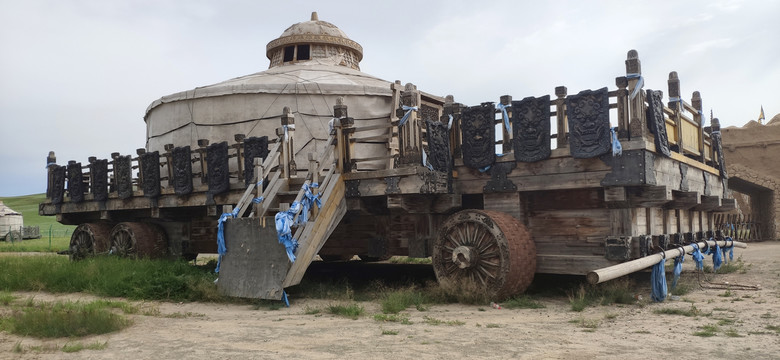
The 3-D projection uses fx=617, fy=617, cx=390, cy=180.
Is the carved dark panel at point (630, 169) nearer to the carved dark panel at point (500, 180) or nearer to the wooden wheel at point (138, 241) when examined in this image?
the carved dark panel at point (500, 180)

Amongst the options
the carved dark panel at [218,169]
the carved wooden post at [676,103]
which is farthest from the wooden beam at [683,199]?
the carved dark panel at [218,169]

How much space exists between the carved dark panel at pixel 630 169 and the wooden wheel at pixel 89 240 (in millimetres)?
11074

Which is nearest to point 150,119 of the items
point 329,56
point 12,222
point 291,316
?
point 329,56

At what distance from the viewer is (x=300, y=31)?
16594 mm

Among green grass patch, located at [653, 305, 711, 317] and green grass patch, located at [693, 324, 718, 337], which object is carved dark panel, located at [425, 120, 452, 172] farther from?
green grass patch, located at [693, 324, 718, 337]

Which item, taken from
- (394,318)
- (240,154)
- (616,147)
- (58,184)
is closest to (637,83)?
(616,147)

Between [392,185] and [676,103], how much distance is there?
15.7 feet

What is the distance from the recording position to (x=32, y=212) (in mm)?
59906

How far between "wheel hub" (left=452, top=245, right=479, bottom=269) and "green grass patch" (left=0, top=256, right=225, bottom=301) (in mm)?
3309

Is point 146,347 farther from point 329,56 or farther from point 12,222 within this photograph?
point 12,222

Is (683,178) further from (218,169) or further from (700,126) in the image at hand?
(218,169)

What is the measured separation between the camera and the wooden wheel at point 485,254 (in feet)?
26.0

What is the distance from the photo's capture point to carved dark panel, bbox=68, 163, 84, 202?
1473 cm

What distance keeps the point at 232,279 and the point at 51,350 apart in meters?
3.39
